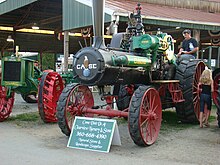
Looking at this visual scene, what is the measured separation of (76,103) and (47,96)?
160cm

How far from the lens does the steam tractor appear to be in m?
5.54

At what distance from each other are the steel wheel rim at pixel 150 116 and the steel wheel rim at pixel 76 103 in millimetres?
1229

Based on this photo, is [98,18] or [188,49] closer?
[98,18]

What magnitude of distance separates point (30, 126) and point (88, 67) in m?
2.88

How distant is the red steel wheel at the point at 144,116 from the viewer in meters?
5.38

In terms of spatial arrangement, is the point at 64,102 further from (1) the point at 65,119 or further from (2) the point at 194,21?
(2) the point at 194,21

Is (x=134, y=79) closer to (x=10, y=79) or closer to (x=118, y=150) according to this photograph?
(x=118, y=150)

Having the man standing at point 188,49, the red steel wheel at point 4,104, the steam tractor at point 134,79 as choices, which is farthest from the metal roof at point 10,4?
the steam tractor at point 134,79

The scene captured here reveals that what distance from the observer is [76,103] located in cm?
634

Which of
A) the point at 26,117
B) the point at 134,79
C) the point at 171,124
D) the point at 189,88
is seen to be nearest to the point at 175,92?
the point at 189,88

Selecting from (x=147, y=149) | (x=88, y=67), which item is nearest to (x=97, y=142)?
(x=147, y=149)

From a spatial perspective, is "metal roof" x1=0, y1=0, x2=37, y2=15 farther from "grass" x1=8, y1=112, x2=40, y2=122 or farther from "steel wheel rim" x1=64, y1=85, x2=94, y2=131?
"steel wheel rim" x1=64, y1=85, x2=94, y2=131

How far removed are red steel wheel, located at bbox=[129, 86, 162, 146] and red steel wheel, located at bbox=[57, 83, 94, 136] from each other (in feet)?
3.95

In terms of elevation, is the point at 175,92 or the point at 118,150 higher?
the point at 175,92
